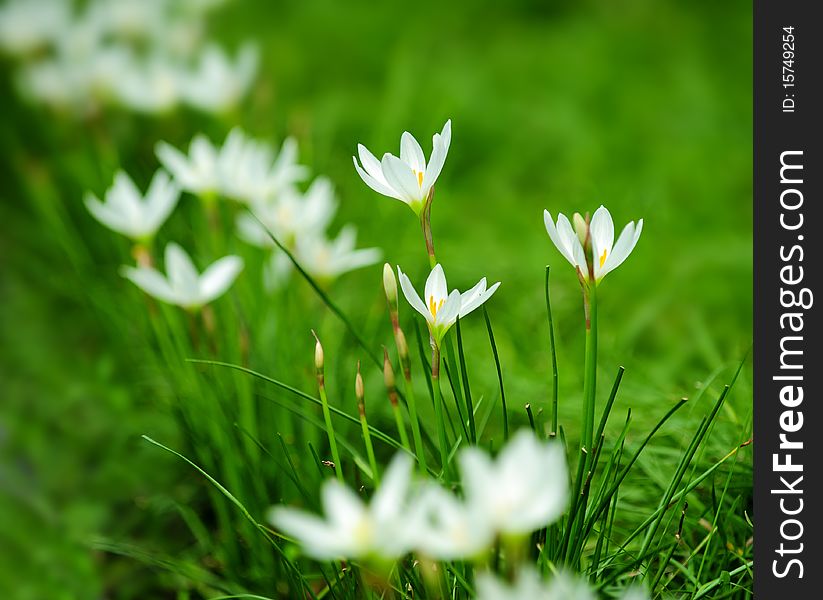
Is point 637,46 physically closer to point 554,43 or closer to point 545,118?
point 554,43

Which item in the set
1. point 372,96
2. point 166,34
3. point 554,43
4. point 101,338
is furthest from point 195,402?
point 554,43

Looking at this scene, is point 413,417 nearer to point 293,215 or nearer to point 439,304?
point 439,304

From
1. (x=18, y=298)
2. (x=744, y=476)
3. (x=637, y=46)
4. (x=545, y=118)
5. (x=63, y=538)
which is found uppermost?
(x=637, y=46)

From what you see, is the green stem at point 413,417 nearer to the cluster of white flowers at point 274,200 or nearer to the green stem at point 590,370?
the green stem at point 590,370

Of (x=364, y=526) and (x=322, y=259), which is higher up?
(x=322, y=259)

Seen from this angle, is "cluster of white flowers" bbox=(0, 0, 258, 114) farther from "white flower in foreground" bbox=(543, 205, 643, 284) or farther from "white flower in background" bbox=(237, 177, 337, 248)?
"white flower in foreground" bbox=(543, 205, 643, 284)

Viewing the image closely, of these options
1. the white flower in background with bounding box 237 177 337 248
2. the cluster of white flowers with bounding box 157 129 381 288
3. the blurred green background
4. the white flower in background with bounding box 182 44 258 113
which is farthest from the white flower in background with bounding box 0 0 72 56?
the white flower in background with bounding box 237 177 337 248

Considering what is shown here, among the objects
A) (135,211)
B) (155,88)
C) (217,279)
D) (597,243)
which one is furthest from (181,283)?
(155,88)

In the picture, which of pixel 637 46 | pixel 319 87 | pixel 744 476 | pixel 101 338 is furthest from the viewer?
pixel 637 46
